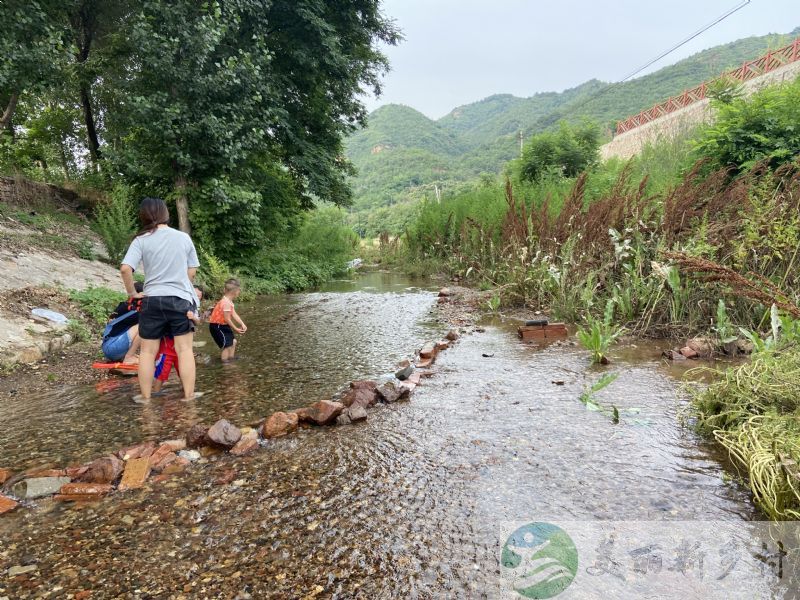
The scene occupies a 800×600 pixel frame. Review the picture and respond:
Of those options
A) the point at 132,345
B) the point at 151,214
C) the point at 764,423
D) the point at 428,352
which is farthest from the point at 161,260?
the point at 764,423

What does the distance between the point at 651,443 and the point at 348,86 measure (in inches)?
545

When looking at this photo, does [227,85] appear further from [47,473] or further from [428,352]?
[47,473]

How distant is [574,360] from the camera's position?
445 cm

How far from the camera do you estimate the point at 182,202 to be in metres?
10.0

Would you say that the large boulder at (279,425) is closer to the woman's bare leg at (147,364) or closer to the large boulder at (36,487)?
the large boulder at (36,487)

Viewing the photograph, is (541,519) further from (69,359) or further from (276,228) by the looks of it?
(276,228)

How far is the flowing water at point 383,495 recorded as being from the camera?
1690 mm

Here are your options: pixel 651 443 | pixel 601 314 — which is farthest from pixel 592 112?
pixel 651 443

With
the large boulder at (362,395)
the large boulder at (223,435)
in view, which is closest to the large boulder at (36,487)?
the large boulder at (223,435)

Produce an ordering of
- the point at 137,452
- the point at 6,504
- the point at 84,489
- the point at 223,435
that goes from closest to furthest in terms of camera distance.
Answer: the point at 6,504, the point at 84,489, the point at 137,452, the point at 223,435

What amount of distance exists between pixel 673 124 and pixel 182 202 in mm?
19544

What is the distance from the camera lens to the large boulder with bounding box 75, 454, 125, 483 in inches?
95.4

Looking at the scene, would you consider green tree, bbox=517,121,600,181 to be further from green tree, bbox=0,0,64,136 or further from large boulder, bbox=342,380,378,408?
large boulder, bbox=342,380,378,408

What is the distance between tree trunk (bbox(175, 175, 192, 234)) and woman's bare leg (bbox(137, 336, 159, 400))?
7.07 metres
